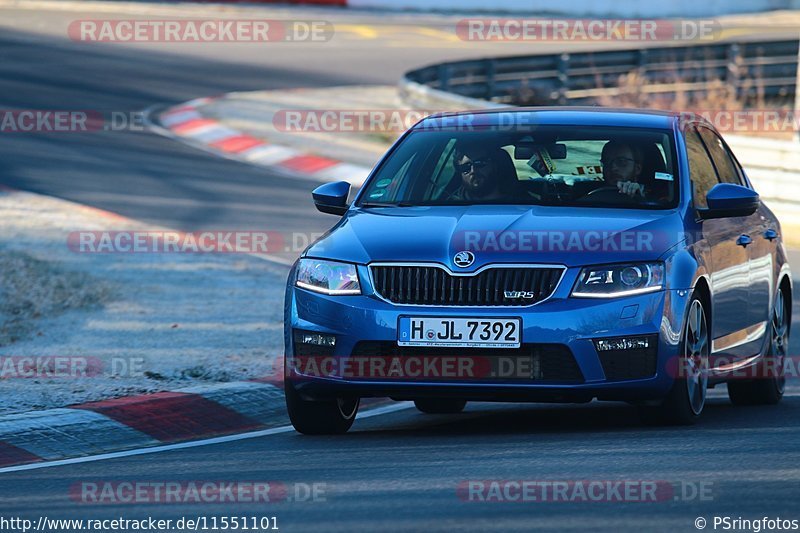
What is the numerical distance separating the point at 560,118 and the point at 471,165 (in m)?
0.62

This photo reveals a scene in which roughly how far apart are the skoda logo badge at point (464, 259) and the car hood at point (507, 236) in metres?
0.02

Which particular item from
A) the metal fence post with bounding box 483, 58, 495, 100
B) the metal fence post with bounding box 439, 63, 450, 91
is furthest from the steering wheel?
the metal fence post with bounding box 483, 58, 495, 100

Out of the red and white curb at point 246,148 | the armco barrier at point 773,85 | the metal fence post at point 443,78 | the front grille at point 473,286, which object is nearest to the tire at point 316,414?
the front grille at point 473,286

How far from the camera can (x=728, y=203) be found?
8.21 m

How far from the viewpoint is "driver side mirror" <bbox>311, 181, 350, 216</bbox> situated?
8648 mm

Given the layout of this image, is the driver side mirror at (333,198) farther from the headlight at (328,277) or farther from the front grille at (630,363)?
the front grille at (630,363)

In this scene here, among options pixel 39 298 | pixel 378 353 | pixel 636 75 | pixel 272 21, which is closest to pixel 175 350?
pixel 39 298

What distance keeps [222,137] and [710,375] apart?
14.3 m

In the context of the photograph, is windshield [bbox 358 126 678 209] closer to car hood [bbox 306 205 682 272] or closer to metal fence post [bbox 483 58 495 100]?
car hood [bbox 306 205 682 272]

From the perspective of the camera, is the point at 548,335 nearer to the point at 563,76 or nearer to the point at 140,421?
the point at 140,421

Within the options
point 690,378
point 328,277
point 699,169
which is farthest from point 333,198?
point 690,378

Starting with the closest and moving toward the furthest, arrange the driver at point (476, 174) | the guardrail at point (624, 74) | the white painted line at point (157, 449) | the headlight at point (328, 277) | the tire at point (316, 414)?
the white painted line at point (157, 449) → the headlight at point (328, 277) → the tire at point (316, 414) → the driver at point (476, 174) → the guardrail at point (624, 74)

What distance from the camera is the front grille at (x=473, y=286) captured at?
291 inches

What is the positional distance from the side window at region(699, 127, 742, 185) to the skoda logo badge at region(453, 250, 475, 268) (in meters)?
2.27
